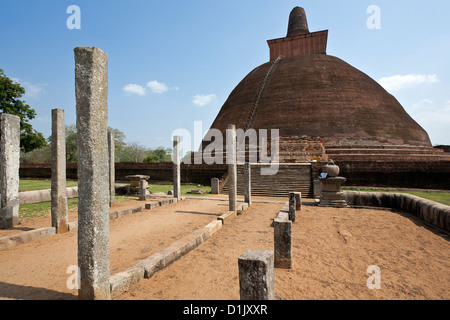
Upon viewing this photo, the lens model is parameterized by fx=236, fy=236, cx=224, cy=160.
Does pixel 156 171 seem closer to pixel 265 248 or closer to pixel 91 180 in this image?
pixel 265 248

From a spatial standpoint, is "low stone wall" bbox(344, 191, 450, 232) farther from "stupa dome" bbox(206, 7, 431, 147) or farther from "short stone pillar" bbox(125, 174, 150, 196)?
Answer: "stupa dome" bbox(206, 7, 431, 147)

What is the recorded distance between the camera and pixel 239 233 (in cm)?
536

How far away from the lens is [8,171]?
564cm

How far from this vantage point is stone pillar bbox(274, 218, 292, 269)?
11.7 ft

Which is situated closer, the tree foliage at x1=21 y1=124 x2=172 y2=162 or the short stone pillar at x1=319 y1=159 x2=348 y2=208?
the short stone pillar at x1=319 y1=159 x2=348 y2=208

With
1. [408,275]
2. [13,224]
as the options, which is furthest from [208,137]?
[408,275]

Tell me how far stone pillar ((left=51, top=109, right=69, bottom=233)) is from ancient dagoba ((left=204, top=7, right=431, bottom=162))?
14474mm

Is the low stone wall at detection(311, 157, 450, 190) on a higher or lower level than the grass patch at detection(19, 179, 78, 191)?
higher

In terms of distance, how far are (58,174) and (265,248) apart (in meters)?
4.74

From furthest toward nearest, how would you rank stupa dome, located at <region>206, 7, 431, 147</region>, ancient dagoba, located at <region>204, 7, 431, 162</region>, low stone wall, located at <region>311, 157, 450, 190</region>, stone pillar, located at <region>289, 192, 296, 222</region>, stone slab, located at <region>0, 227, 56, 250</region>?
1. stupa dome, located at <region>206, 7, 431, 147</region>
2. ancient dagoba, located at <region>204, 7, 431, 162</region>
3. low stone wall, located at <region>311, 157, 450, 190</region>
4. stone pillar, located at <region>289, 192, 296, 222</region>
5. stone slab, located at <region>0, 227, 56, 250</region>

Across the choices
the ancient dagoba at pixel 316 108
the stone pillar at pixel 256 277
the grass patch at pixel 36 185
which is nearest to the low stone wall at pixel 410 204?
the stone pillar at pixel 256 277

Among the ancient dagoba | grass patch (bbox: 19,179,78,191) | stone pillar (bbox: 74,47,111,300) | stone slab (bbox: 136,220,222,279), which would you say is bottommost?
stone slab (bbox: 136,220,222,279)

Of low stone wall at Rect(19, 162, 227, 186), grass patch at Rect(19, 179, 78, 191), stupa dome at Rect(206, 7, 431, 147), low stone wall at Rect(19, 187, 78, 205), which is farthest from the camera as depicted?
stupa dome at Rect(206, 7, 431, 147)

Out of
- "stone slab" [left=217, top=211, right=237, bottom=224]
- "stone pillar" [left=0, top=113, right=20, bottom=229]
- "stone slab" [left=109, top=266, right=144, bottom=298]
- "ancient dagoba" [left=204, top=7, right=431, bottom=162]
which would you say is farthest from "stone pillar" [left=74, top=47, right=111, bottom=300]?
"ancient dagoba" [left=204, top=7, right=431, bottom=162]
